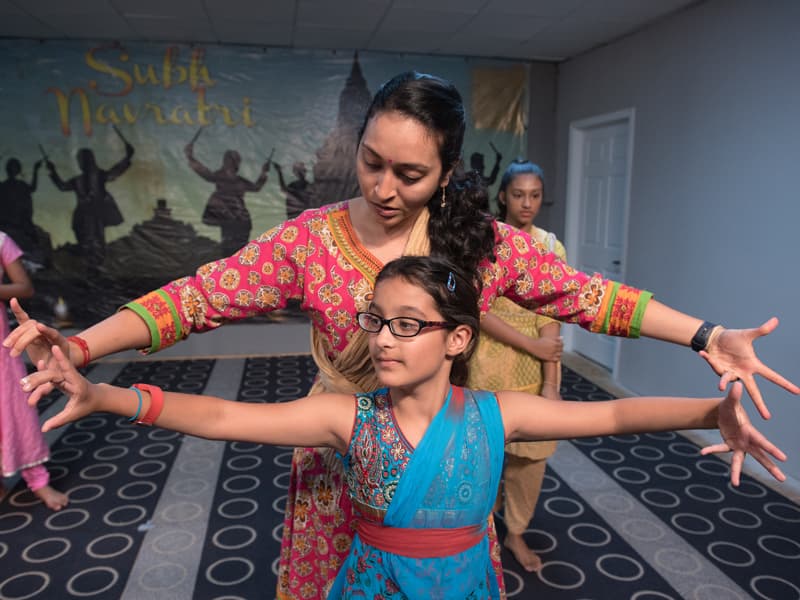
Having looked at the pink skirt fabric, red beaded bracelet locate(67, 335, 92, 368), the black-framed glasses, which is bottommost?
the pink skirt fabric

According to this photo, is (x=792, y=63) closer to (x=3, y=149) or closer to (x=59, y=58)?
(x=59, y=58)

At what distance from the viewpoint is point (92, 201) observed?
18.0 ft

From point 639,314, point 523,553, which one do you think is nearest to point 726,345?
point 639,314

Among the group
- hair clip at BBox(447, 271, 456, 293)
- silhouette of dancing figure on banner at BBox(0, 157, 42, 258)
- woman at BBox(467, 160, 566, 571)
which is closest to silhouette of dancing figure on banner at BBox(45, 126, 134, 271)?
silhouette of dancing figure on banner at BBox(0, 157, 42, 258)

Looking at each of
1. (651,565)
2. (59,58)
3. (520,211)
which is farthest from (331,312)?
(59,58)

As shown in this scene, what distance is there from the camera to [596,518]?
2924 millimetres

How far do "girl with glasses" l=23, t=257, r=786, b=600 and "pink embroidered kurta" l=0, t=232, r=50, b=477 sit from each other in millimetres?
2329

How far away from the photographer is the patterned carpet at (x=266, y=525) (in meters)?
2.42

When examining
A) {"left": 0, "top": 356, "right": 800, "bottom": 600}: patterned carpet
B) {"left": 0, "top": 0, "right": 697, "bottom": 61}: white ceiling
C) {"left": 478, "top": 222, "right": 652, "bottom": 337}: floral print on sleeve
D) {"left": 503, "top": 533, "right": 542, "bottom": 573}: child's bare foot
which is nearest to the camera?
{"left": 478, "top": 222, "right": 652, "bottom": 337}: floral print on sleeve

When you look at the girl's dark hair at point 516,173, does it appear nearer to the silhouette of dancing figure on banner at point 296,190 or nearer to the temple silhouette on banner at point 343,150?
the temple silhouette on banner at point 343,150

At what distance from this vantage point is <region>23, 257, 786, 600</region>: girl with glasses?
1128 millimetres

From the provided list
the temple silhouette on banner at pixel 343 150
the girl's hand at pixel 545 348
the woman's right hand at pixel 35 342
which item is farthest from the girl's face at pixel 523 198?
the temple silhouette on banner at pixel 343 150

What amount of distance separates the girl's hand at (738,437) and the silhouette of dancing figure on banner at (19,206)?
5.82m

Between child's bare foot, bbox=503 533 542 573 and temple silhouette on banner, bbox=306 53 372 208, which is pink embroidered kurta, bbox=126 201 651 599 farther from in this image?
temple silhouette on banner, bbox=306 53 372 208
